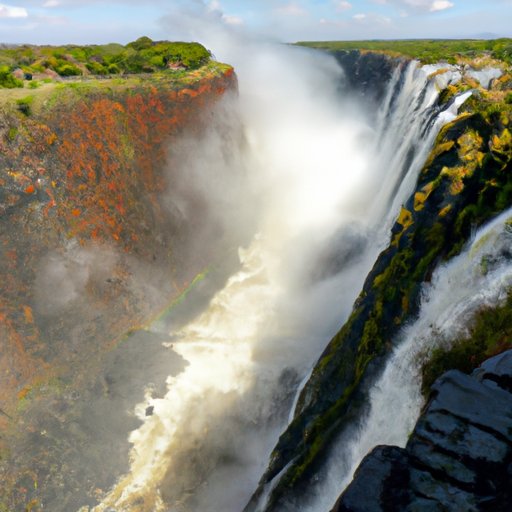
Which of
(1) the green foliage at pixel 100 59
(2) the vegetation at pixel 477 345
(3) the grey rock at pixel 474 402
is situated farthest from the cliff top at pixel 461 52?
(3) the grey rock at pixel 474 402

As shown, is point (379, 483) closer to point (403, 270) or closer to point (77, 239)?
point (403, 270)

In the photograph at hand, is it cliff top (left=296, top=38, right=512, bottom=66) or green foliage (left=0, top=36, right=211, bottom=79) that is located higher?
cliff top (left=296, top=38, right=512, bottom=66)

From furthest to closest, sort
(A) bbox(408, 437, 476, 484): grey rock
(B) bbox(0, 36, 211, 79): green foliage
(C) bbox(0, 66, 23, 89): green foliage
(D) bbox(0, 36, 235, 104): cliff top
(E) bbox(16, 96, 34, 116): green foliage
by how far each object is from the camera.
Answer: (B) bbox(0, 36, 211, 79): green foliage
(D) bbox(0, 36, 235, 104): cliff top
(C) bbox(0, 66, 23, 89): green foliage
(E) bbox(16, 96, 34, 116): green foliage
(A) bbox(408, 437, 476, 484): grey rock

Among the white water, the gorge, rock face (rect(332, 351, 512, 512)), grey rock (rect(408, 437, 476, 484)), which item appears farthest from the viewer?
the gorge

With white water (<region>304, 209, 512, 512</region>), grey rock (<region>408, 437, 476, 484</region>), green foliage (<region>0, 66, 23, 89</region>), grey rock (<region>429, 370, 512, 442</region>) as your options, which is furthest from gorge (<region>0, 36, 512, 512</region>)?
green foliage (<region>0, 66, 23, 89</region>)

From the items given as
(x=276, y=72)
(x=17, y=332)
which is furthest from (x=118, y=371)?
(x=276, y=72)

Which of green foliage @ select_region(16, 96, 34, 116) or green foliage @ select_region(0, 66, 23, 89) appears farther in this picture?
green foliage @ select_region(0, 66, 23, 89)

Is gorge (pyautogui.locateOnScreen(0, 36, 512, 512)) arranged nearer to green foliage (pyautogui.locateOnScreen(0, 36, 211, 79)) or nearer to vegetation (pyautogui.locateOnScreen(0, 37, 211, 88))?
vegetation (pyautogui.locateOnScreen(0, 37, 211, 88))
